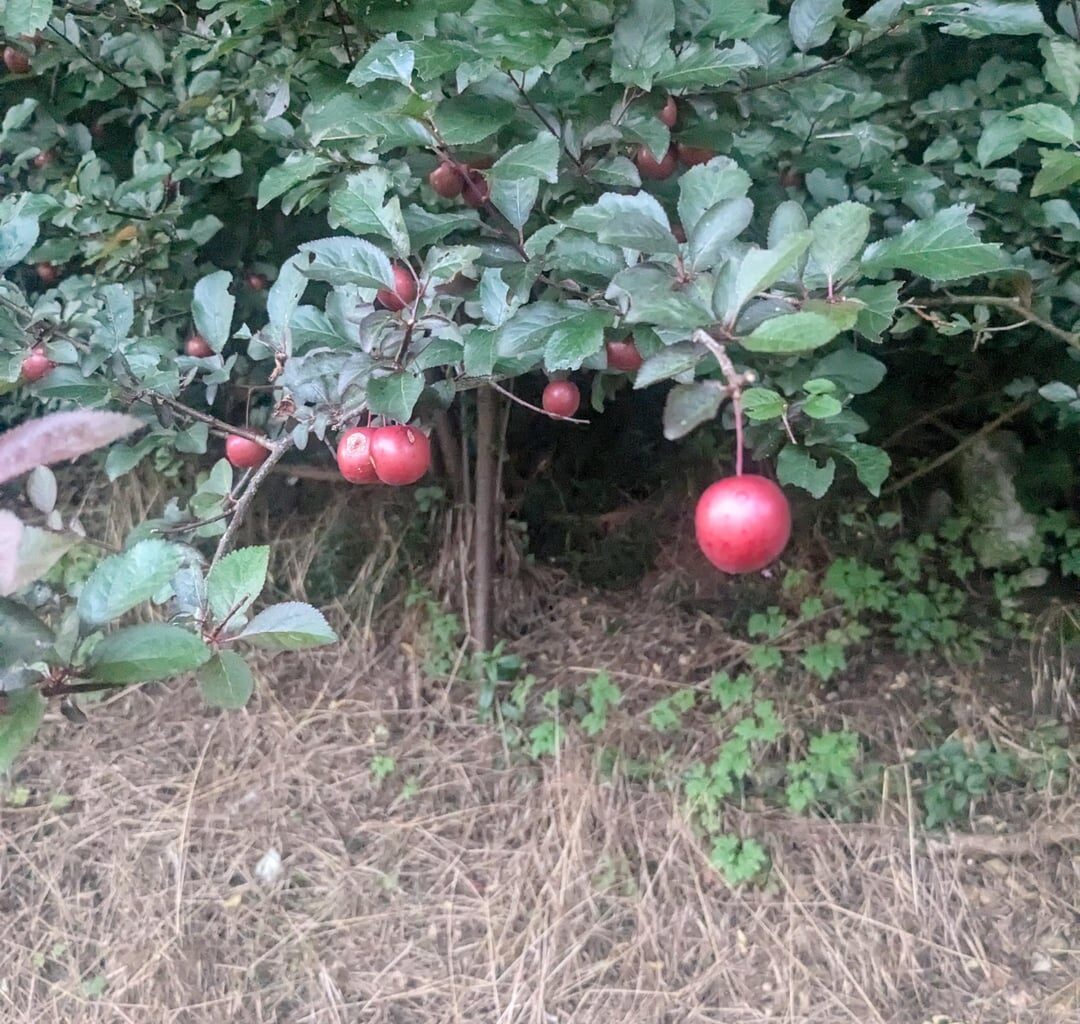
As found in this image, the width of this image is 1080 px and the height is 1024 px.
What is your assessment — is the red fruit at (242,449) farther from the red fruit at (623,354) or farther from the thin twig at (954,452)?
the thin twig at (954,452)

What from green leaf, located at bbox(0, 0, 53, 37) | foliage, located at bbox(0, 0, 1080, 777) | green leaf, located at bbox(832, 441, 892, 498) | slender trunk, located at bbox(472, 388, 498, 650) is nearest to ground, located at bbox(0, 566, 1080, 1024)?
slender trunk, located at bbox(472, 388, 498, 650)

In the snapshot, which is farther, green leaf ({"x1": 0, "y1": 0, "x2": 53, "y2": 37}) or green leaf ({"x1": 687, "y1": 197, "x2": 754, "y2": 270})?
green leaf ({"x1": 0, "y1": 0, "x2": 53, "y2": 37})

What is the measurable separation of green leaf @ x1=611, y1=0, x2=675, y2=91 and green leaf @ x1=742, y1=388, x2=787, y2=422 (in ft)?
1.27

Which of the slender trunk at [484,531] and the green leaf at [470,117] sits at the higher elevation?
the green leaf at [470,117]

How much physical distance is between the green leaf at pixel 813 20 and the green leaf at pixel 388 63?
550 millimetres

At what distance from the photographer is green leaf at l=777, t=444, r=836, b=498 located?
85 cm

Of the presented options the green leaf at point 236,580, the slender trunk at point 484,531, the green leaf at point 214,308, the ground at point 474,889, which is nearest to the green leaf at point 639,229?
the green leaf at point 236,580

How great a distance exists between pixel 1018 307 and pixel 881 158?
33 centimetres

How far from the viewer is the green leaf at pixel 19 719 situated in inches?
28.1

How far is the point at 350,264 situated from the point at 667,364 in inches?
16.7

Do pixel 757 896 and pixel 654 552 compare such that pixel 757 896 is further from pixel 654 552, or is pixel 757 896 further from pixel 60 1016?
pixel 60 1016

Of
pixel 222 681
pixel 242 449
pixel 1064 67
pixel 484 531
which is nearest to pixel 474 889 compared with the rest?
pixel 484 531

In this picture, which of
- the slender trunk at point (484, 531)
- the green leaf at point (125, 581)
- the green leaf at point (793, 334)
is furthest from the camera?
the slender trunk at point (484, 531)

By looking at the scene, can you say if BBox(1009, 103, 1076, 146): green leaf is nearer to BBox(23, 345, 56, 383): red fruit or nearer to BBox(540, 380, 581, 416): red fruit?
BBox(540, 380, 581, 416): red fruit
